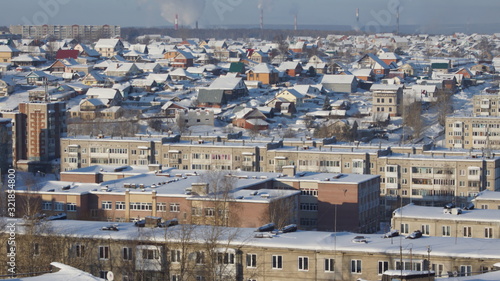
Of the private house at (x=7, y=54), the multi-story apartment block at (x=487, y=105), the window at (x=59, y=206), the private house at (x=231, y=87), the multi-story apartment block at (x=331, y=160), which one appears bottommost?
the window at (x=59, y=206)

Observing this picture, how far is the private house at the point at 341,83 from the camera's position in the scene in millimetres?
35219

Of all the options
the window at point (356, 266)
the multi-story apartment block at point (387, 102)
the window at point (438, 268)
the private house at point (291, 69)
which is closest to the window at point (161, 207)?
the window at point (356, 266)

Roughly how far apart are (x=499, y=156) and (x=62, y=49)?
103 feet

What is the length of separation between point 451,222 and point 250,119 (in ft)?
54.2

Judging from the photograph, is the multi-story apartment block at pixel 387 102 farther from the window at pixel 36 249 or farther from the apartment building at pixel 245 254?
the window at pixel 36 249

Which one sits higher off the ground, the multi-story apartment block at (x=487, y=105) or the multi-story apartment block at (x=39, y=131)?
the multi-story apartment block at (x=487, y=105)

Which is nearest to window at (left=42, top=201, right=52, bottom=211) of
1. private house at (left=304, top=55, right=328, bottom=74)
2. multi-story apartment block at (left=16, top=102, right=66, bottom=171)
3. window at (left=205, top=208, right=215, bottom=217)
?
window at (left=205, top=208, right=215, bottom=217)

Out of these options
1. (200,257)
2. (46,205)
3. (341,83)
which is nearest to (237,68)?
(341,83)

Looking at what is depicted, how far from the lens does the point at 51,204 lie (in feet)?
42.0

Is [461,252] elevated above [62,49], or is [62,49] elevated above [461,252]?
[62,49]

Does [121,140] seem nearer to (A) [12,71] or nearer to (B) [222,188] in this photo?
(B) [222,188]

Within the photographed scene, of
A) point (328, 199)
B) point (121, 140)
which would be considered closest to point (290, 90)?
point (121, 140)

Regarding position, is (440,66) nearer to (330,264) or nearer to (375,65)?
(375,65)

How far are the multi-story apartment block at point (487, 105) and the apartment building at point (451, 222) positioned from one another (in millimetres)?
15541
